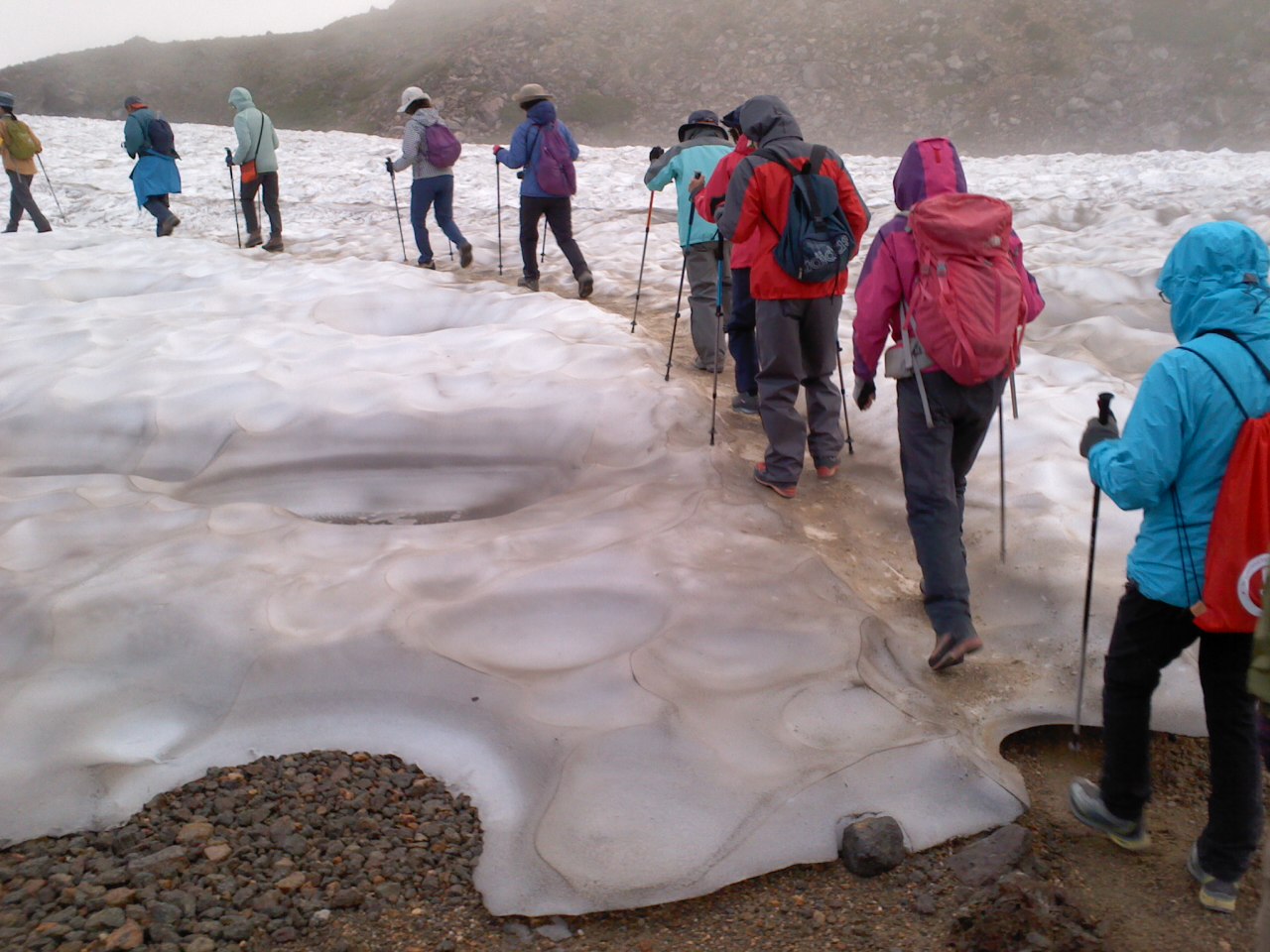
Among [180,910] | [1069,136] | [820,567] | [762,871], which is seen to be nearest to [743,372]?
[820,567]

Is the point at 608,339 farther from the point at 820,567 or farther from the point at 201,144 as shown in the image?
the point at 201,144

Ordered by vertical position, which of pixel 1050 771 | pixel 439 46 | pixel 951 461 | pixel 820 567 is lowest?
pixel 1050 771

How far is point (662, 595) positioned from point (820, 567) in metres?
0.87

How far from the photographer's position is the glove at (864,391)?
15.6 feet

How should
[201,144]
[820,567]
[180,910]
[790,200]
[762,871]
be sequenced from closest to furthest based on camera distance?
[180,910]
[762,871]
[820,567]
[790,200]
[201,144]

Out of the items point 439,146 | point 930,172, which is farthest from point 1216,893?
point 439,146

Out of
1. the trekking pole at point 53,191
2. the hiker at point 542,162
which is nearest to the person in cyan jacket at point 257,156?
the hiker at point 542,162

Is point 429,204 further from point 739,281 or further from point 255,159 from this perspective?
point 739,281

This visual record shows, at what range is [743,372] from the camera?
690 centimetres

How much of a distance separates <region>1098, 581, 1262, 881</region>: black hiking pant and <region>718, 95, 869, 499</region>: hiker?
8.74 ft

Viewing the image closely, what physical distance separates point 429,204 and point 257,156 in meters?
2.73

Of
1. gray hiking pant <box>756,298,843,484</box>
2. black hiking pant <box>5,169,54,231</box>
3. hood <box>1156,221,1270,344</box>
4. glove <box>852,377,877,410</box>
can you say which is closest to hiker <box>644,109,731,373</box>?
gray hiking pant <box>756,298,843,484</box>

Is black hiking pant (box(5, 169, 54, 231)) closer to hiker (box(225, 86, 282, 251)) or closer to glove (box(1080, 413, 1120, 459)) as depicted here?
hiker (box(225, 86, 282, 251))

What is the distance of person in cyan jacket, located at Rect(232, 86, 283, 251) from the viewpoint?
39.5ft
